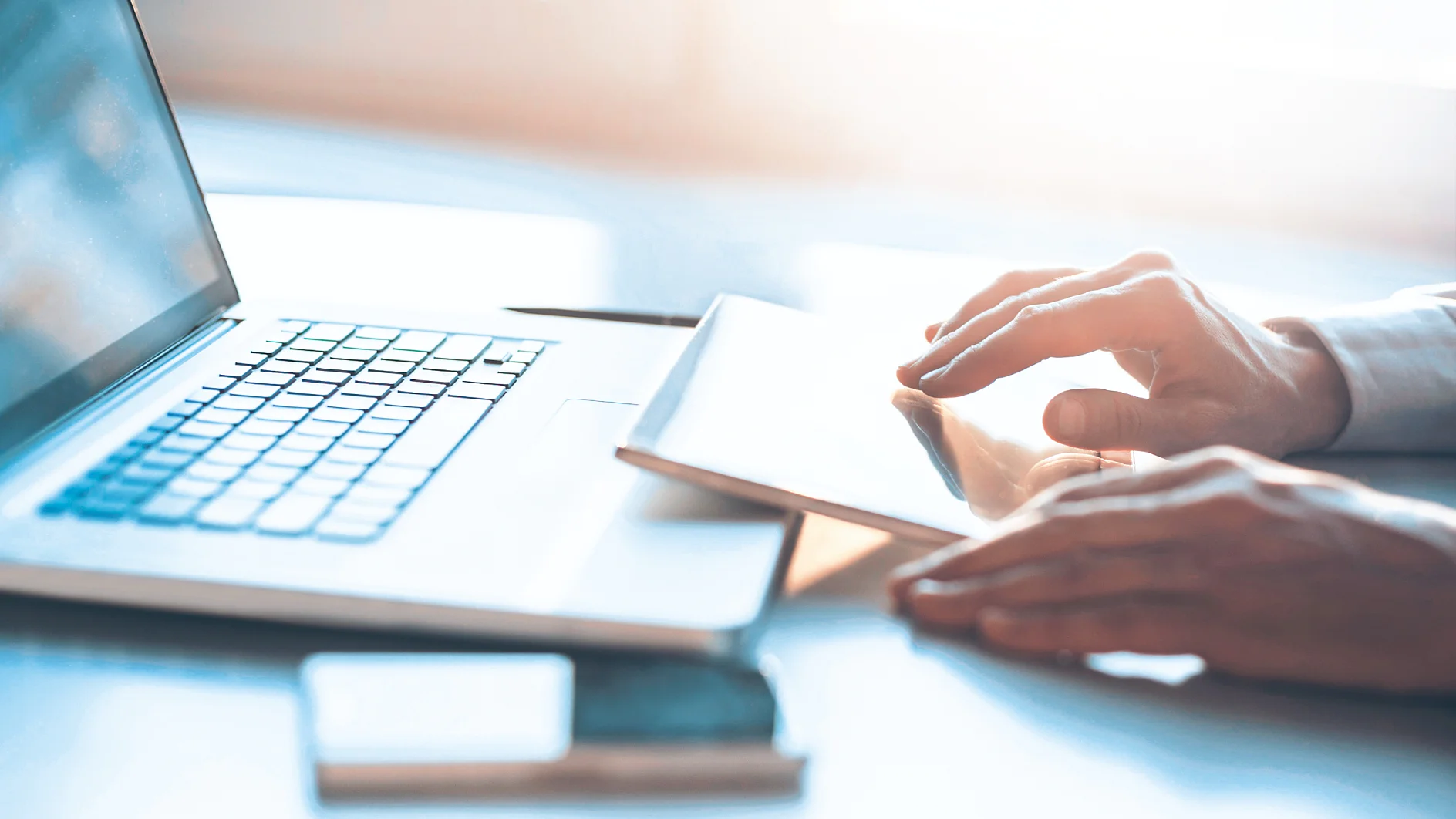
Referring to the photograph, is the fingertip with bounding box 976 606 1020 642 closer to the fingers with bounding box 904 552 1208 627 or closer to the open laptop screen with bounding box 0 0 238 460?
the fingers with bounding box 904 552 1208 627

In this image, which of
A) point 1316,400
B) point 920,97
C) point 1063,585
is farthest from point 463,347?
point 920,97

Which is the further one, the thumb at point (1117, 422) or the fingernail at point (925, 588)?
the thumb at point (1117, 422)

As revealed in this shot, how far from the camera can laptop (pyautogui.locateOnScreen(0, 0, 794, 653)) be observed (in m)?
0.38

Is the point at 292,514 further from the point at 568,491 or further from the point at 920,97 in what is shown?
the point at 920,97

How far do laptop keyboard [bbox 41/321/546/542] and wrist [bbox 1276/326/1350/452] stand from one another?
0.48 metres

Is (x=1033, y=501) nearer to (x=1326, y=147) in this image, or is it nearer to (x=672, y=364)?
(x=672, y=364)

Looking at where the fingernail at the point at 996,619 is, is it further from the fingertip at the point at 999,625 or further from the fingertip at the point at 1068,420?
the fingertip at the point at 1068,420

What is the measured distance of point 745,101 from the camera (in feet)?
5.19

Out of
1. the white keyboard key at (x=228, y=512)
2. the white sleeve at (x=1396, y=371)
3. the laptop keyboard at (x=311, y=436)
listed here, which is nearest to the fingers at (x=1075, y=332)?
the white sleeve at (x=1396, y=371)

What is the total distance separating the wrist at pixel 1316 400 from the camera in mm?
656

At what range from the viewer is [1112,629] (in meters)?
0.41

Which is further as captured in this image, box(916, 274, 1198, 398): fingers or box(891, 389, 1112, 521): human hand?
box(916, 274, 1198, 398): fingers

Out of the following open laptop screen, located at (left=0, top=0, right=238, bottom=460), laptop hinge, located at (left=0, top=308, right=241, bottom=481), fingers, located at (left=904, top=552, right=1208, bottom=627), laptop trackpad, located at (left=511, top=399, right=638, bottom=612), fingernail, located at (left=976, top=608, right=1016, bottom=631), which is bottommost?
fingernail, located at (left=976, top=608, right=1016, bottom=631)

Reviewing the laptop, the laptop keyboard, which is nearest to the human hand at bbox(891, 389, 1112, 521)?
the laptop
